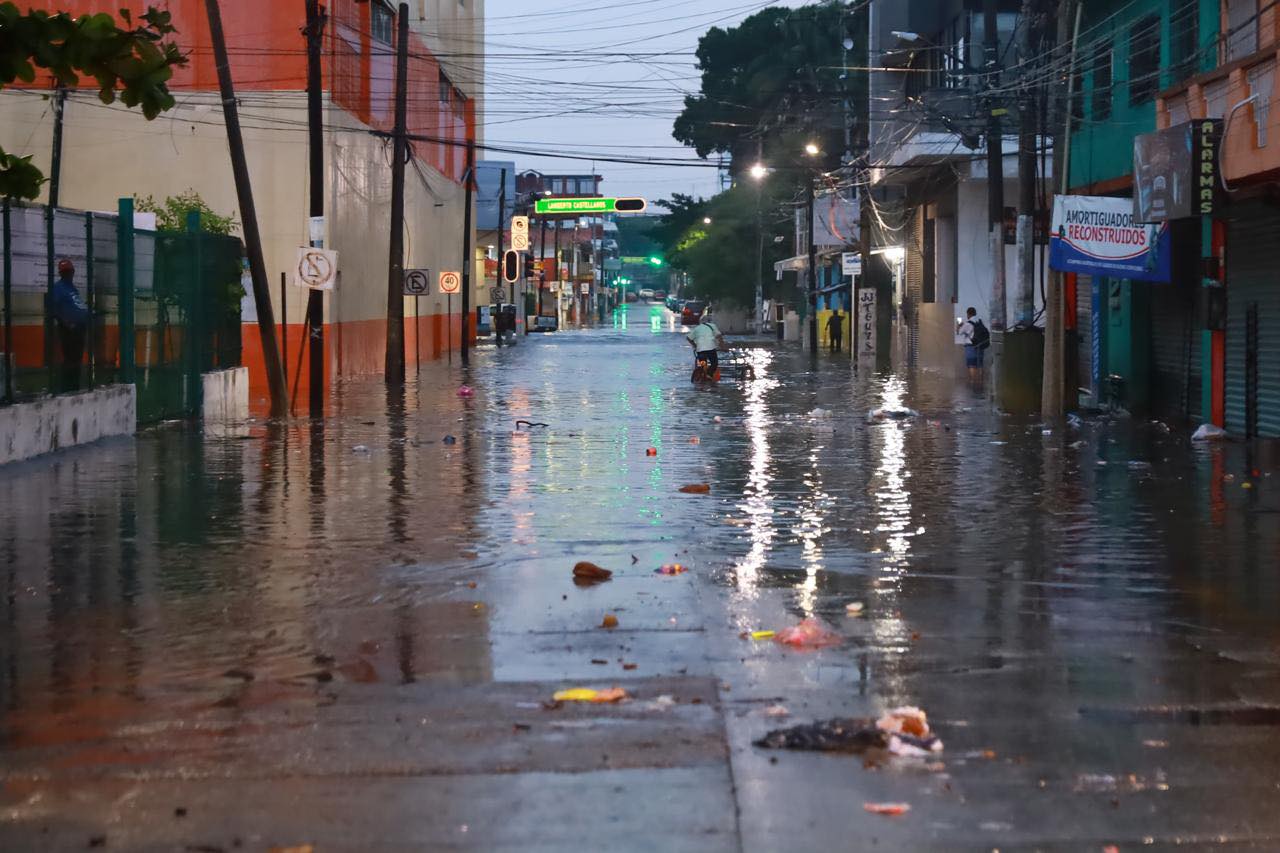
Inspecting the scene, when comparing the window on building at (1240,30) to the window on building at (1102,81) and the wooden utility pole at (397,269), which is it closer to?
the window on building at (1102,81)

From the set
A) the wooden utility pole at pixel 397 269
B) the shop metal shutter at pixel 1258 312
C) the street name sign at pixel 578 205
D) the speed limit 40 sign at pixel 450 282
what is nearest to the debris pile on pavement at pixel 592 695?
the shop metal shutter at pixel 1258 312

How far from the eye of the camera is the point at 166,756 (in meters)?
6.49

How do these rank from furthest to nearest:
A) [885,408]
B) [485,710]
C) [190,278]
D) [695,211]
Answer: [695,211]
[885,408]
[190,278]
[485,710]

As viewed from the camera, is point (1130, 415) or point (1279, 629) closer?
point (1279, 629)

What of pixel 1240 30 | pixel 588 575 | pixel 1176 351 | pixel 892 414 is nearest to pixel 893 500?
pixel 588 575

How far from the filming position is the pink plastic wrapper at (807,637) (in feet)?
28.0

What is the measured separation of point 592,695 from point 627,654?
3.07 ft

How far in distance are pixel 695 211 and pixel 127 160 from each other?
253ft

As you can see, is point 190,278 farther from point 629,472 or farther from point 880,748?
point 880,748

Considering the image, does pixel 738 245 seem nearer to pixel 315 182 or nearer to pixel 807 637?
pixel 315 182

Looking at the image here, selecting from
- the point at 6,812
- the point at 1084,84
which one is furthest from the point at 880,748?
the point at 1084,84

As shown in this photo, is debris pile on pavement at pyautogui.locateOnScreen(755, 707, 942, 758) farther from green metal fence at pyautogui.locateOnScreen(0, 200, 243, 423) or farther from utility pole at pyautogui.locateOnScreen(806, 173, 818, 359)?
utility pole at pyautogui.locateOnScreen(806, 173, 818, 359)

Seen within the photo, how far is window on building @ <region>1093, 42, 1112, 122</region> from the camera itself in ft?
91.5

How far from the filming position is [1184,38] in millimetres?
24125
